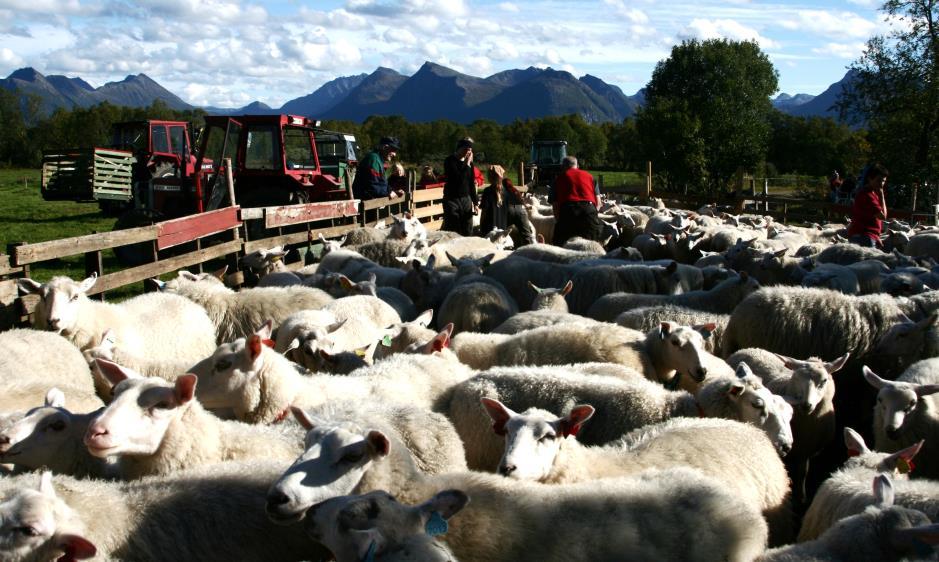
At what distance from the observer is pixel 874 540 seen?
2908 millimetres

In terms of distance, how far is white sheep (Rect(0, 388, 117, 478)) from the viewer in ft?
11.3

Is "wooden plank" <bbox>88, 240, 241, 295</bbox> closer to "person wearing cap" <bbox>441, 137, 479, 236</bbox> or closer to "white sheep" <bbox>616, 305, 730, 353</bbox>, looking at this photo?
"person wearing cap" <bbox>441, 137, 479, 236</bbox>

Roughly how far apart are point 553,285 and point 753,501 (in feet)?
16.3

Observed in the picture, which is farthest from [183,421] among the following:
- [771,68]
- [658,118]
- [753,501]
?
[771,68]

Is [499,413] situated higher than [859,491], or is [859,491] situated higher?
[499,413]

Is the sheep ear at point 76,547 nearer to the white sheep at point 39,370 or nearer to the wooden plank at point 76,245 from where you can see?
the white sheep at point 39,370

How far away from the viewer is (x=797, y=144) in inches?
2657

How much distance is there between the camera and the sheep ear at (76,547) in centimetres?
259

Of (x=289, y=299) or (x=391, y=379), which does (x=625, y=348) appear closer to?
(x=391, y=379)

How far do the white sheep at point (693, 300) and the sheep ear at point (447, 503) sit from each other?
16.4 ft

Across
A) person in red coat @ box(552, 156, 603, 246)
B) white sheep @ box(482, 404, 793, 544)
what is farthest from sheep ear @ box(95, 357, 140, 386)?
person in red coat @ box(552, 156, 603, 246)

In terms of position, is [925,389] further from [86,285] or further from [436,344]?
[86,285]

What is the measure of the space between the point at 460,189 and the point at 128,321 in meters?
6.96

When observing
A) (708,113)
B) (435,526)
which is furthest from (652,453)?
(708,113)
